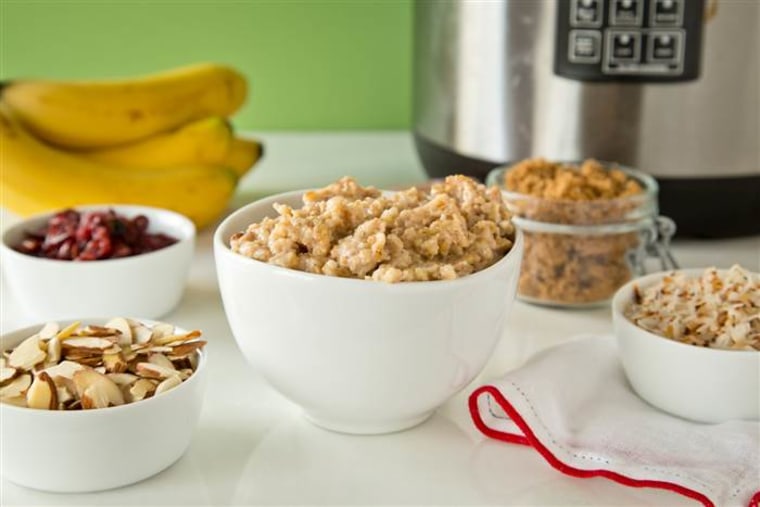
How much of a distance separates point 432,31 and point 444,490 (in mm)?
618

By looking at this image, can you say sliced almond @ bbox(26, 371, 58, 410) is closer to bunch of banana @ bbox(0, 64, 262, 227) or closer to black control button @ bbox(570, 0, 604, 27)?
bunch of banana @ bbox(0, 64, 262, 227)

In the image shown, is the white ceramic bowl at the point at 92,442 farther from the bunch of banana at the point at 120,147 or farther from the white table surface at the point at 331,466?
the bunch of banana at the point at 120,147

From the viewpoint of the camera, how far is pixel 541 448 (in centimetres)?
76

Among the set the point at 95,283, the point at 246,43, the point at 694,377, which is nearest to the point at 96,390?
the point at 95,283

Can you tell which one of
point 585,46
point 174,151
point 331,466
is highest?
point 585,46

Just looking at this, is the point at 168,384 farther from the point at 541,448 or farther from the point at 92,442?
the point at 541,448

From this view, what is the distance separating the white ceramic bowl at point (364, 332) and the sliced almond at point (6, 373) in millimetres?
144

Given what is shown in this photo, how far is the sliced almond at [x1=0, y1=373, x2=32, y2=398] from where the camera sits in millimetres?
720

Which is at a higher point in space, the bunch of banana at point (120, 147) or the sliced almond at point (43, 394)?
the bunch of banana at point (120, 147)

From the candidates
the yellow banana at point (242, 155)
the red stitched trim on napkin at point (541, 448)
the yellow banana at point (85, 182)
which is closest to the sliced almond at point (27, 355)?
the red stitched trim on napkin at point (541, 448)

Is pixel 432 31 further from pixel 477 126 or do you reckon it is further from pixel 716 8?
pixel 716 8

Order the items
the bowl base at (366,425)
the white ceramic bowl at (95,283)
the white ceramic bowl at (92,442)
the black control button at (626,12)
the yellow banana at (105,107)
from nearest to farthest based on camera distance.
Result: 1. the white ceramic bowl at (92,442)
2. the bowl base at (366,425)
3. the white ceramic bowl at (95,283)
4. the black control button at (626,12)
5. the yellow banana at (105,107)

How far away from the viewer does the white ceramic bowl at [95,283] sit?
3.15 feet

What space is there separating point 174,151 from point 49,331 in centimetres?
48
